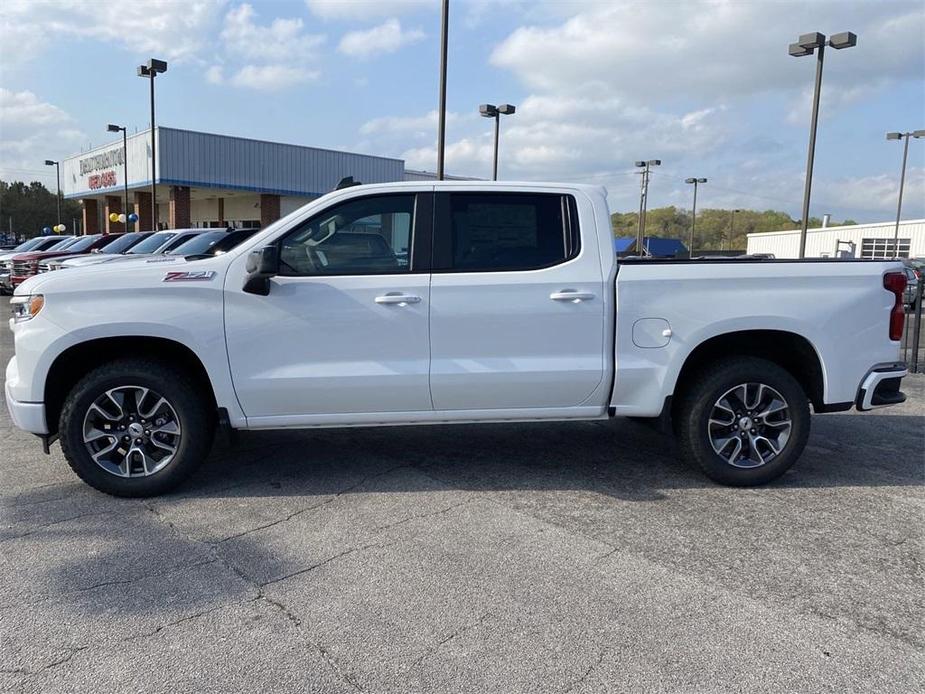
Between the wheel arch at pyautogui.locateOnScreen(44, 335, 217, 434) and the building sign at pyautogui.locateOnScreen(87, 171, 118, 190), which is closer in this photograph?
the wheel arch at pyautogui.locateOnScreen(44, 335, 217, 434)

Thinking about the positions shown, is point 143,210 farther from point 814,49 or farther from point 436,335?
point 436,335

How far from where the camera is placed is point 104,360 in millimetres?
4801

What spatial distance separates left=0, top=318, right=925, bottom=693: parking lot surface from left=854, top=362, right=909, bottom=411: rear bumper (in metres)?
0.60

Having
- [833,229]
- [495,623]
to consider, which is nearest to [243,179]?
[495,623]

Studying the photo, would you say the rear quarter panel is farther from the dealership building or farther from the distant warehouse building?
the distant warehouse building

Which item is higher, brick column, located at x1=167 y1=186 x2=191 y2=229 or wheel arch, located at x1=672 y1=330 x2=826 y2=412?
brick column, located at x1=167 y1=186 x2=191 y2=229

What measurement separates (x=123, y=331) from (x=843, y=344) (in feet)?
14.9

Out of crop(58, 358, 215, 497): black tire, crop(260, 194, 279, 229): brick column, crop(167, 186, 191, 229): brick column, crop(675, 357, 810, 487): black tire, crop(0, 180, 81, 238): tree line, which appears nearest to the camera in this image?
crop(58, 358, 215, 497): black tire

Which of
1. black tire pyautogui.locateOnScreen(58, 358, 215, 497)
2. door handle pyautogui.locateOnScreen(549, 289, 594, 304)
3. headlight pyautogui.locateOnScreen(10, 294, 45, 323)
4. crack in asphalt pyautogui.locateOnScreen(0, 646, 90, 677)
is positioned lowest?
crack in asphalt pyautogui.locateOnScreen(0, 646, 90, 677)

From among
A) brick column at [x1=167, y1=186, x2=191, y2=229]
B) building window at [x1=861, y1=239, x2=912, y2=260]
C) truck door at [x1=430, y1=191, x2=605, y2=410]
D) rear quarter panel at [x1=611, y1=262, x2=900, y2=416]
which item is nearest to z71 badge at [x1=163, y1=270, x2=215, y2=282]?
truck door at [x1=430, y1=191, x2=605, y2=410]

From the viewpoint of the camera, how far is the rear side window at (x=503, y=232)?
4863 millimetres

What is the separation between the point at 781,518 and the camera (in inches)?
178

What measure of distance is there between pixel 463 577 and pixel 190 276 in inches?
97.1

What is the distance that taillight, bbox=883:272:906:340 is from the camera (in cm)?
495
